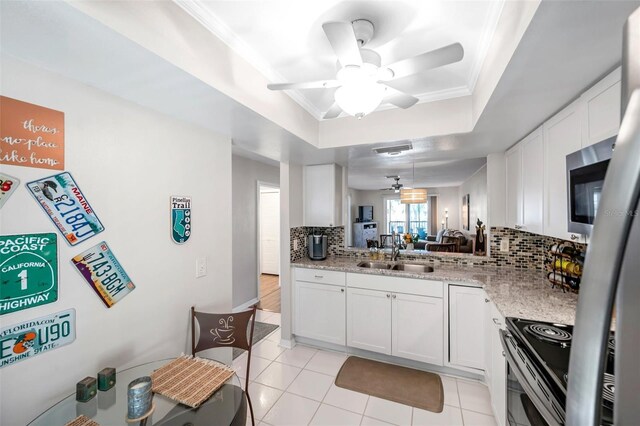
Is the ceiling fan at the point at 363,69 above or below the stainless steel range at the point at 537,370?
above

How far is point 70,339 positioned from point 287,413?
149 centimetres

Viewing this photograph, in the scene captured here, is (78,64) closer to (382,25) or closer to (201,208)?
(201,208)

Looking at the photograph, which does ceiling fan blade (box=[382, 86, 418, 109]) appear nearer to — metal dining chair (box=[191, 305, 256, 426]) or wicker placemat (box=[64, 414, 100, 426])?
metal dining chair (box=[191, 305, 256, 426])

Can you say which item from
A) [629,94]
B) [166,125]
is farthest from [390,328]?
[629,94]

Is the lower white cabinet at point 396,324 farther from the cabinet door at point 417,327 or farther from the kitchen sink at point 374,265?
the kitchen sink at point 374,265

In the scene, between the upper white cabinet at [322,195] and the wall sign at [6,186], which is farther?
the upper white cabinet at [322,195]

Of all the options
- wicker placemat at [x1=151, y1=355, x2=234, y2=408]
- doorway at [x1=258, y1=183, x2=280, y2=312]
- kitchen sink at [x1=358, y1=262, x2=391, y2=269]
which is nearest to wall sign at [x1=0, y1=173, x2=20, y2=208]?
wicker placemat at [x1=151, y1=355, x2=234, y2=408]

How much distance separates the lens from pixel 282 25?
4.58 feet

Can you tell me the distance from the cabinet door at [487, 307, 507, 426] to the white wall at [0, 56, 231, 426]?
6.67ft

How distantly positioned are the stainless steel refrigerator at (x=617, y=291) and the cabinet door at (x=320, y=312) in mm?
2638

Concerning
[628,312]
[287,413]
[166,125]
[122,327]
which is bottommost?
[287,413]

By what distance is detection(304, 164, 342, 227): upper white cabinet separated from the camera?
3.35m

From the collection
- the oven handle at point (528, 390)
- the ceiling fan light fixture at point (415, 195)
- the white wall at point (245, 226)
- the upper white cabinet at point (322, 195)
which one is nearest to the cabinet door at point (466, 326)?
the oven handle at point (528, 390)

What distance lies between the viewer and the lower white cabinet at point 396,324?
2537 millimetres
